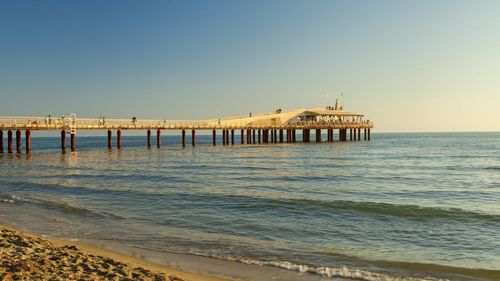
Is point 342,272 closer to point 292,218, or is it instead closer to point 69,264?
point 69,264

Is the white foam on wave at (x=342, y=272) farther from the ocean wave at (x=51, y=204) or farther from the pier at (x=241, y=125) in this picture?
the pier at (x=241, y=125)

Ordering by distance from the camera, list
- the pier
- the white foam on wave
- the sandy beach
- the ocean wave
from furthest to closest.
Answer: the pier, the ocean wave, the white foam on wave, the sandy beach

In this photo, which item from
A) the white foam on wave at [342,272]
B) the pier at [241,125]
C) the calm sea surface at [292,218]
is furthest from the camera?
the pier at [241,125]

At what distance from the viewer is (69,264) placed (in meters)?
7.54

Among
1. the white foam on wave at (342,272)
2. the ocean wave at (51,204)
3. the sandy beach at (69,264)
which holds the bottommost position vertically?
Result: the white foam on wave at (342,272)

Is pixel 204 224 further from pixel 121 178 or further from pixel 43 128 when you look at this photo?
pixel 43 128

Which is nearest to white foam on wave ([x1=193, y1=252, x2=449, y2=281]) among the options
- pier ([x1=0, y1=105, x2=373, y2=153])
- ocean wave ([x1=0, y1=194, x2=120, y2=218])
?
ocean wave ([x1=0, y1=194, x2=120, y2=218])

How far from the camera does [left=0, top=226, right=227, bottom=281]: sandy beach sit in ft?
22.4

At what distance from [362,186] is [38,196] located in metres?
14.1

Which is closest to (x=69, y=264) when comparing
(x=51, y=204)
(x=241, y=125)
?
(x=51, y=204)

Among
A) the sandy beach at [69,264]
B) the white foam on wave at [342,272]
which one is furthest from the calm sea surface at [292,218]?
the sandy beach at [69,264]

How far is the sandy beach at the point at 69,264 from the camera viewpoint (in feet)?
22.4

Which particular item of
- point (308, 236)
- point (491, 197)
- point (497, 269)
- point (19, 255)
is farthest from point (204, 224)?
point (491, 197)

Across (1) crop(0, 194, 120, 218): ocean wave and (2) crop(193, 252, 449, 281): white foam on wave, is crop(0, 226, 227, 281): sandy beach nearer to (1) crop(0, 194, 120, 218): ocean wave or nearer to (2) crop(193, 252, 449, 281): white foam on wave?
(2) crop(193, 252, 449, 281): white foam on wave
